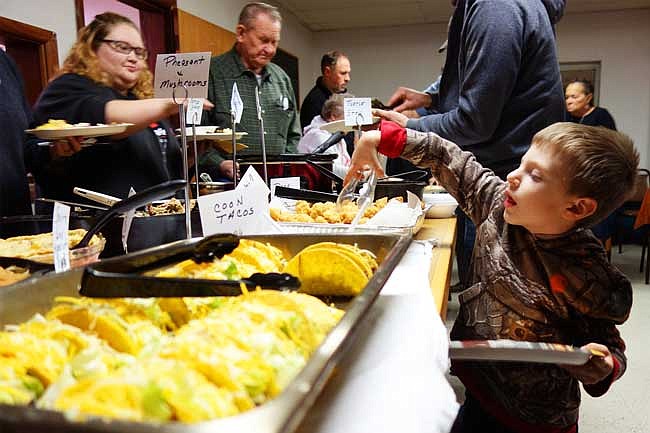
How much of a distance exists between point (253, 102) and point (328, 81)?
1.51 metres

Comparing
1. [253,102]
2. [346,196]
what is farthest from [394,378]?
[253,102]

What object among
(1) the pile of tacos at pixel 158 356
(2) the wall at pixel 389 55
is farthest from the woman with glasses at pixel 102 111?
(2) the wall at pixel 389 55

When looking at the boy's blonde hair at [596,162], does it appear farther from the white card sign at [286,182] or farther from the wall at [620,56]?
the wall at [620,56]

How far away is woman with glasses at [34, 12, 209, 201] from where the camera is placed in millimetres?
1540

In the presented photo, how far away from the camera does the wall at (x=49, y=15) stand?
274 centimetres

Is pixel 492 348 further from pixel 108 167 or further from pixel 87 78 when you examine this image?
pixel 87 78

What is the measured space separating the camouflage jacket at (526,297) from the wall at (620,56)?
6392mm

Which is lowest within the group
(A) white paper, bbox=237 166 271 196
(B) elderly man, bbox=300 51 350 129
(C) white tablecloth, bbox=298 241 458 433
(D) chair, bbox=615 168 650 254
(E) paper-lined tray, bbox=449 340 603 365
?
(D) chair, bbox=615 168 650 254

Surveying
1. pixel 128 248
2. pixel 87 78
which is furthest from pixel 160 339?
pixel 87 78

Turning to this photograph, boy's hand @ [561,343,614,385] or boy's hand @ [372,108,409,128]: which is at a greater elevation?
boy's hand @ [372,108,409,128]

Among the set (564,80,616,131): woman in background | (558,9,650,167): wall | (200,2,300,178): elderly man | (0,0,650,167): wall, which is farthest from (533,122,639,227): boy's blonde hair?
(558,9,650,167): wall

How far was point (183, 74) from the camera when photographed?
111 cm

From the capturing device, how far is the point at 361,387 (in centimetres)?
49

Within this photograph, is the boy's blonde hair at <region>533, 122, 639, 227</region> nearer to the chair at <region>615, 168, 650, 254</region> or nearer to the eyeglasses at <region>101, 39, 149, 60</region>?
the eyeglasses at <region>101, 39, 149, 60</region>
